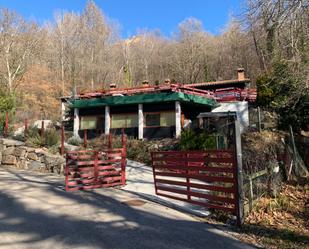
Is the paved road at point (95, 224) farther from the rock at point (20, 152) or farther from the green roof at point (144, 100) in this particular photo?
the green roof at point (144, 100)

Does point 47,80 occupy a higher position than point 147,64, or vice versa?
point 147,64

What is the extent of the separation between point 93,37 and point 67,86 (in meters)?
8.79

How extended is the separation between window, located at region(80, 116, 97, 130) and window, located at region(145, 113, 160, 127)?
13.7ft

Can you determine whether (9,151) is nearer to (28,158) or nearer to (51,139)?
(28,158)

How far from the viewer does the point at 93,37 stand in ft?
158

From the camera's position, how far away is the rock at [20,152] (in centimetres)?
1608

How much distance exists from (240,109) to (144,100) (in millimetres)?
6378

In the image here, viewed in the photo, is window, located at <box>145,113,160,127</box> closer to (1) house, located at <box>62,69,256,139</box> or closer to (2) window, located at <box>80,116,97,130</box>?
(1) house, located at <box>62,69,256,139</box>

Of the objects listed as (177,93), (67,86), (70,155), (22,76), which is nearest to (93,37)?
(67,86)

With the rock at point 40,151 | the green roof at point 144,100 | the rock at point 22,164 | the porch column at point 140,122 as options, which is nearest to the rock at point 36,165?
the rock at point 22,164

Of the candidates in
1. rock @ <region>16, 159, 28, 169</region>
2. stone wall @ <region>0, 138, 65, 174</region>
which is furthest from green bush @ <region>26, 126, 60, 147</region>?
rock @ <region>16, 159, 28, 169</region>

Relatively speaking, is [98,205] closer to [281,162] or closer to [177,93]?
[281,162]

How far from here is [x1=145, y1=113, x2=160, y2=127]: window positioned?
22734mm

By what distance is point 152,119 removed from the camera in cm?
2291
